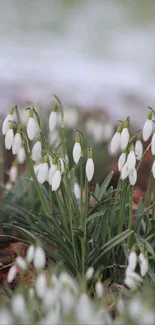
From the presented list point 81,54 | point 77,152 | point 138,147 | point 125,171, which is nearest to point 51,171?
point 77,152

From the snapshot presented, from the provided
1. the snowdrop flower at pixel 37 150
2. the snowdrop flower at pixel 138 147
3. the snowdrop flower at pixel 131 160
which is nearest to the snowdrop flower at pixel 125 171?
the snowdrop flower at pixel 131 160

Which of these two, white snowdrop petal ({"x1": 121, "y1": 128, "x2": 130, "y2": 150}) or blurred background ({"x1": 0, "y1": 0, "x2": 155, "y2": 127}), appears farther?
blurred background ({"x1": 0, "y1": 0, "x2": 155, "y2": 127})

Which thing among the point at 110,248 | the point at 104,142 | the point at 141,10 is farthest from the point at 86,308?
the point at 141,10

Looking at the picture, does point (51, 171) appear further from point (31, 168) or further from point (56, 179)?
point (31, 168)

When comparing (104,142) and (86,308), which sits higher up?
(86,308)

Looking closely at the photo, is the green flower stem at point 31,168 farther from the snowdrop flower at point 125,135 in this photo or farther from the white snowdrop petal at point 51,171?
the snowdrop flower at point 125,135

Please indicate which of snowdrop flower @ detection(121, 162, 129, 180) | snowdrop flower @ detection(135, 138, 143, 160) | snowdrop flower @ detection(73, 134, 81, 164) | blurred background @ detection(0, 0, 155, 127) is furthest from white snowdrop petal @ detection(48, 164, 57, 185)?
blurred background @ detection(0, 0, 155, 127)

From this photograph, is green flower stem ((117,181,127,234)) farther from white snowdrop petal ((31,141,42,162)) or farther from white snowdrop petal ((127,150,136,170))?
white snowdrop petal ((31,141,42,162))

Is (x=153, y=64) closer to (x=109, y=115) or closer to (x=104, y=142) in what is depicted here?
(x=109, y=115)
